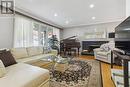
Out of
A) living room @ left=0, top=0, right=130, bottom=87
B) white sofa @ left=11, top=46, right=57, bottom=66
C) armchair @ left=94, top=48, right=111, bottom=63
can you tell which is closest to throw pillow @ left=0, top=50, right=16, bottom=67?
living room @ left=0, top=0, right=130, bottom=87

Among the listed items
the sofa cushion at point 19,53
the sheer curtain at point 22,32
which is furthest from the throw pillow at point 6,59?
the sheer curtain at point 22,32

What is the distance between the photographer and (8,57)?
241cm

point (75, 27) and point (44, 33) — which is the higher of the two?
point (75, 27)

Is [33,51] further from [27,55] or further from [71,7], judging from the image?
[71,7]

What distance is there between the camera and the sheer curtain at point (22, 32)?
14.1ft

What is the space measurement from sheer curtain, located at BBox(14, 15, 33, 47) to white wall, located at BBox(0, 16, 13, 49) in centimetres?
23

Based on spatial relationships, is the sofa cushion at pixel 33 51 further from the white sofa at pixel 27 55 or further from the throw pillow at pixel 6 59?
the throw pillow at pixel 6 59

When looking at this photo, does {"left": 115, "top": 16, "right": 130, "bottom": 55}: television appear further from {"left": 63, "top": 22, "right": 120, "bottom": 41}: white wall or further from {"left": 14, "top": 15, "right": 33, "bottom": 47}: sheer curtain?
{"left": 63, "top": 22, "right": 120, "bottom": 41}: white wall

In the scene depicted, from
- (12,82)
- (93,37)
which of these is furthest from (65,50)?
(12,82)

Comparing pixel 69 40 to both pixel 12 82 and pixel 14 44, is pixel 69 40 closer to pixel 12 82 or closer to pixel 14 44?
pixel 14 44

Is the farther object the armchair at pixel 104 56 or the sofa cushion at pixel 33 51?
the armchair at pixel 104 56

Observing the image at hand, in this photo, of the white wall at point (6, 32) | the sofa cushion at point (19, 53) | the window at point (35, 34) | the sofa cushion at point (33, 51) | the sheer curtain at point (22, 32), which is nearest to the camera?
the sofa cushion at point (19, 53)

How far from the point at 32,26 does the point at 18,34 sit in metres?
1.20

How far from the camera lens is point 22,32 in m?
4.63
